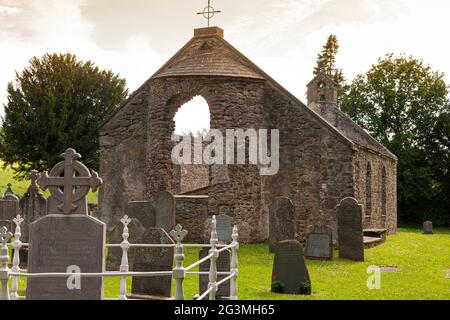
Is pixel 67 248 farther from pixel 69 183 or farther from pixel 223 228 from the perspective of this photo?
pixel 223 228

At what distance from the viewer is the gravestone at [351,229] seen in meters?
15.0

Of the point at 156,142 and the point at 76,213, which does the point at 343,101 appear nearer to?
the point at 156,142

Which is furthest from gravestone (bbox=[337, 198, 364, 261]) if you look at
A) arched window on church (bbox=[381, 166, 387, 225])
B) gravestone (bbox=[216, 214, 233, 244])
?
arched window on church (bbox=[381, 166, 387, 225])

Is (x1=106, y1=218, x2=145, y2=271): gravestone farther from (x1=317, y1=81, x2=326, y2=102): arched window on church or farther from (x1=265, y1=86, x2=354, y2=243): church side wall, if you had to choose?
(x1=317, y1=81, x2=326, y2=102): arched window on church

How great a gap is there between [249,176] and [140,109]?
17.3 feet

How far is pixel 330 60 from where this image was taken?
51969 mm

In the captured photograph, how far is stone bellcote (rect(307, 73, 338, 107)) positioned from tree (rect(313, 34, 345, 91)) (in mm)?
21560

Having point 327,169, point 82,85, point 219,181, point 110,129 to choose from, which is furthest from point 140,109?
point 82,85

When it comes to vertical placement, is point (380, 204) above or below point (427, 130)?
below

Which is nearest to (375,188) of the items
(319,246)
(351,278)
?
(319,246)

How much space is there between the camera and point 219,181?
1847 centimetres

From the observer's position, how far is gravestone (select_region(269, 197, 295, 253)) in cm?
1538

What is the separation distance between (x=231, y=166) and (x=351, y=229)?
5.01m

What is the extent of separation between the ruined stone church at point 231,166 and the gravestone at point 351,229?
291cm
